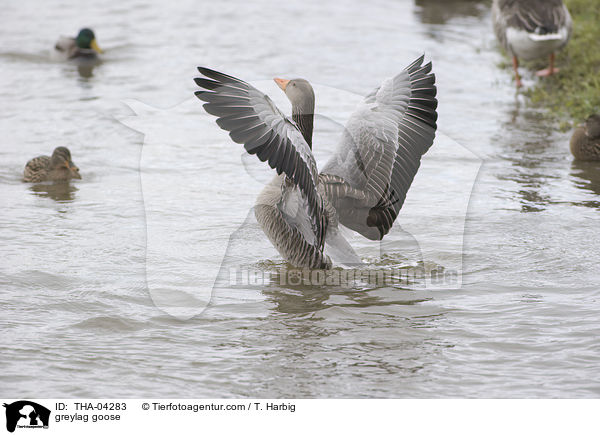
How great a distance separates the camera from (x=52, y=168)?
8.14m

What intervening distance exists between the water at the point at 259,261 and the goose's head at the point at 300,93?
1.74ft

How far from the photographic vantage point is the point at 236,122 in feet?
15.7

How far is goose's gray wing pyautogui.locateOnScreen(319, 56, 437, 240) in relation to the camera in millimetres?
5793

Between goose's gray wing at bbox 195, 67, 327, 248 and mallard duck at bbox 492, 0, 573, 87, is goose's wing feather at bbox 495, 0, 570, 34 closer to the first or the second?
mallard duck at bbox 492, 0, 573, 87

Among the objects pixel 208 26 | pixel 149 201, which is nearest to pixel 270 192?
pixel 149 201

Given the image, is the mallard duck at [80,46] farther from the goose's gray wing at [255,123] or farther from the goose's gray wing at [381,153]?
the goose's gray wing at [255,123]

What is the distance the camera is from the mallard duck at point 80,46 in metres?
13.5

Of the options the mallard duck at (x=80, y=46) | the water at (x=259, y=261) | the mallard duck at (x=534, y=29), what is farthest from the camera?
the mallard duck at (x=80, y=46)

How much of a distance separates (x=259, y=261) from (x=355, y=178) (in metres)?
1.06

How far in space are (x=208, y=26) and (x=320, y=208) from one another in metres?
11.1
